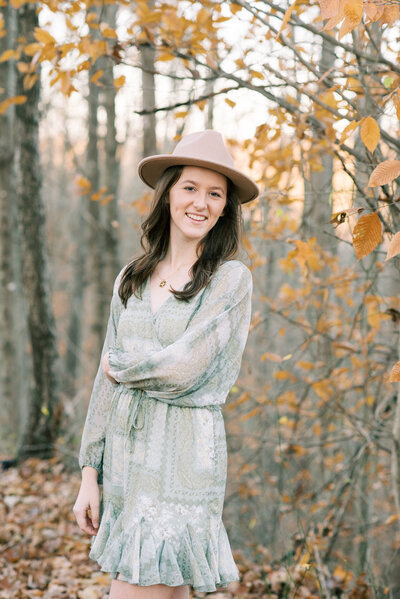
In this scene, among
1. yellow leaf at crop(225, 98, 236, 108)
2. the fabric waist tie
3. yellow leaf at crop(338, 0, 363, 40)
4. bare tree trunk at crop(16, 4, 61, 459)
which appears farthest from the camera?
bare tree trunk at crop(16, 4, 61, 459)

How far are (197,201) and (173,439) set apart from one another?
2.85 feet

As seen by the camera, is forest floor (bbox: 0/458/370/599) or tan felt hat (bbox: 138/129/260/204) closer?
tan felt hat (bbox: 138/129/260/204)

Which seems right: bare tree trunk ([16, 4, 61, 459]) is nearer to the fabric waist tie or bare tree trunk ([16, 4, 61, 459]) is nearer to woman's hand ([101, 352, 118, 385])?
woman's hand ([101, 352, 118, 385])

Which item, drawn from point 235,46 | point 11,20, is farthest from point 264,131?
point 11,20

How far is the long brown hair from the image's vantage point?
7.48ft

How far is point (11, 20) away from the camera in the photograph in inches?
268

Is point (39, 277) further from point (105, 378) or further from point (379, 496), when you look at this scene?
point (379, 496)

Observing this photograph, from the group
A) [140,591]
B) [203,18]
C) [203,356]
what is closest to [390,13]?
[203,356]

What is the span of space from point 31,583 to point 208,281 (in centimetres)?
244

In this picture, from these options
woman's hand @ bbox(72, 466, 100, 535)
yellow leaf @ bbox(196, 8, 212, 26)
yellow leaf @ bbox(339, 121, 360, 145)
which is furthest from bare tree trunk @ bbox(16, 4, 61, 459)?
yellow leaf @ bbox(339, 121, 360, 145)

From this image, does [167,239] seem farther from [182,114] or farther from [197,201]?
[182,114]

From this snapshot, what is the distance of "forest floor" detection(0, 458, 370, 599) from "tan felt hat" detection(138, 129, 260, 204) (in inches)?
77.4

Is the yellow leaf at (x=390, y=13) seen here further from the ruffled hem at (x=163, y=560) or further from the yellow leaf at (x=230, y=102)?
the ruffled hem at (x=163, y=560)

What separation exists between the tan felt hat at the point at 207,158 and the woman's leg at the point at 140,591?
1.47 metres
